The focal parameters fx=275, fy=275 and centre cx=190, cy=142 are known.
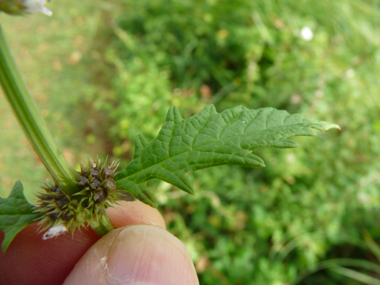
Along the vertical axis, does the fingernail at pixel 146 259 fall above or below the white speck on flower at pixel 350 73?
above

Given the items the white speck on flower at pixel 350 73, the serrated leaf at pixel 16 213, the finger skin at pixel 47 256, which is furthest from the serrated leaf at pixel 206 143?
the white speck on flower at pixel 350 73

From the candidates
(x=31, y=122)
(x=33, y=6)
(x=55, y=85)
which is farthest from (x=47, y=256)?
(x=55, y=85)

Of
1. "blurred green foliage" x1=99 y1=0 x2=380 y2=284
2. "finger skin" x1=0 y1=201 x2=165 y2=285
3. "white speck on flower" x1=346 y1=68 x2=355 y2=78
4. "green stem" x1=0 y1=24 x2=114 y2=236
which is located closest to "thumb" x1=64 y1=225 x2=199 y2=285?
"finger skin" x1=0 y1=201 x2=165 y2=285

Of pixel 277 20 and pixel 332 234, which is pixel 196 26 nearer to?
pixel 277 20

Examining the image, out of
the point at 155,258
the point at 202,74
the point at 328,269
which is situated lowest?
the point at 328,269

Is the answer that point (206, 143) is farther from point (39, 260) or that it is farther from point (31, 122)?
point (39, 260)

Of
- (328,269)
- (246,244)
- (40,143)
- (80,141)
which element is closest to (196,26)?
(80,141)

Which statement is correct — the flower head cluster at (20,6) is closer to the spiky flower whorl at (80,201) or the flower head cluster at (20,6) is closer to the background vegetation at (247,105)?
the spiky flower whorl at (80,201)

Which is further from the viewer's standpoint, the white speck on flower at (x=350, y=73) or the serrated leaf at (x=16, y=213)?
the white speck on flower at (x=350, y=73)
